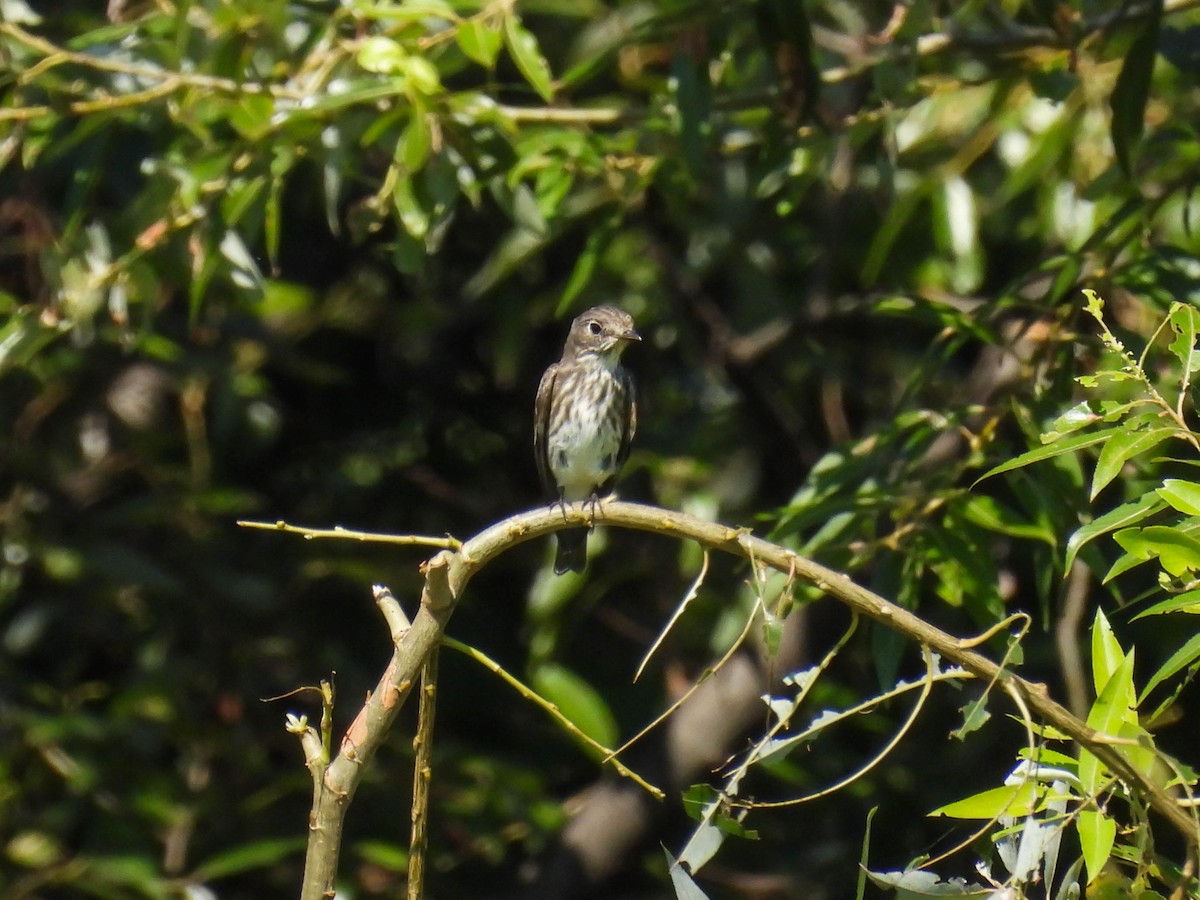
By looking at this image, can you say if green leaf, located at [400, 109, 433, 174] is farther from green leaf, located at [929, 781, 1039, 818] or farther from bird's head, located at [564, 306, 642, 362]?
green leaf, located at [929, 781, 1039, 818]

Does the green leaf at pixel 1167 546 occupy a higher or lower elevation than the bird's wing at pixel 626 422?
higher

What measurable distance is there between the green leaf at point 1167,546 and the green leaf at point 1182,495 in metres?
0.03

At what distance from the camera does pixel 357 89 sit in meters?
3.70

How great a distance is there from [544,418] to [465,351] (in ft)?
2.55

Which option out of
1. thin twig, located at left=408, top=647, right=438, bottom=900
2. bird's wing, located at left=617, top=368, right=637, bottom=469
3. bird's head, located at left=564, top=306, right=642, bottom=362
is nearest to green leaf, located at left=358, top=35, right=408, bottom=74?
bird's head, located at left=564, top=306, right=642, bottom=362

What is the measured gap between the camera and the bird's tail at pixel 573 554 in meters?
5.20

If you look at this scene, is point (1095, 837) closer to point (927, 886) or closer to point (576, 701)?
point (927, 886)

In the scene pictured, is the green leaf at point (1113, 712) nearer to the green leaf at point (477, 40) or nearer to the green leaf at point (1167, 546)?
the green leaf at point (1167, 546)

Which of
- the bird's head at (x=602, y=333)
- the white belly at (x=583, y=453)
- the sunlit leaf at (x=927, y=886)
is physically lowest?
the white belly at (x=583, y=453)

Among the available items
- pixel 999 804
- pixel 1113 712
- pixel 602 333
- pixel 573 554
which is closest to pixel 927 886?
pixel 999 804

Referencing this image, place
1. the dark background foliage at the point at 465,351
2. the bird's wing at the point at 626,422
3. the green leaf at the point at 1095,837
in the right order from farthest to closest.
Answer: the bird's wing at the point at 626,422
the dark background foliage at the point at 465,351
the green leaf at the point at 1095,837

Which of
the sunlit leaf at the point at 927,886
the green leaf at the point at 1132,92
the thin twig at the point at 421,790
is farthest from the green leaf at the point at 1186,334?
the green leaf at the point at 1132,92

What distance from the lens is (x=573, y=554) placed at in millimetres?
5223

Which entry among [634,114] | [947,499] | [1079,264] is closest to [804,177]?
[634,114]
